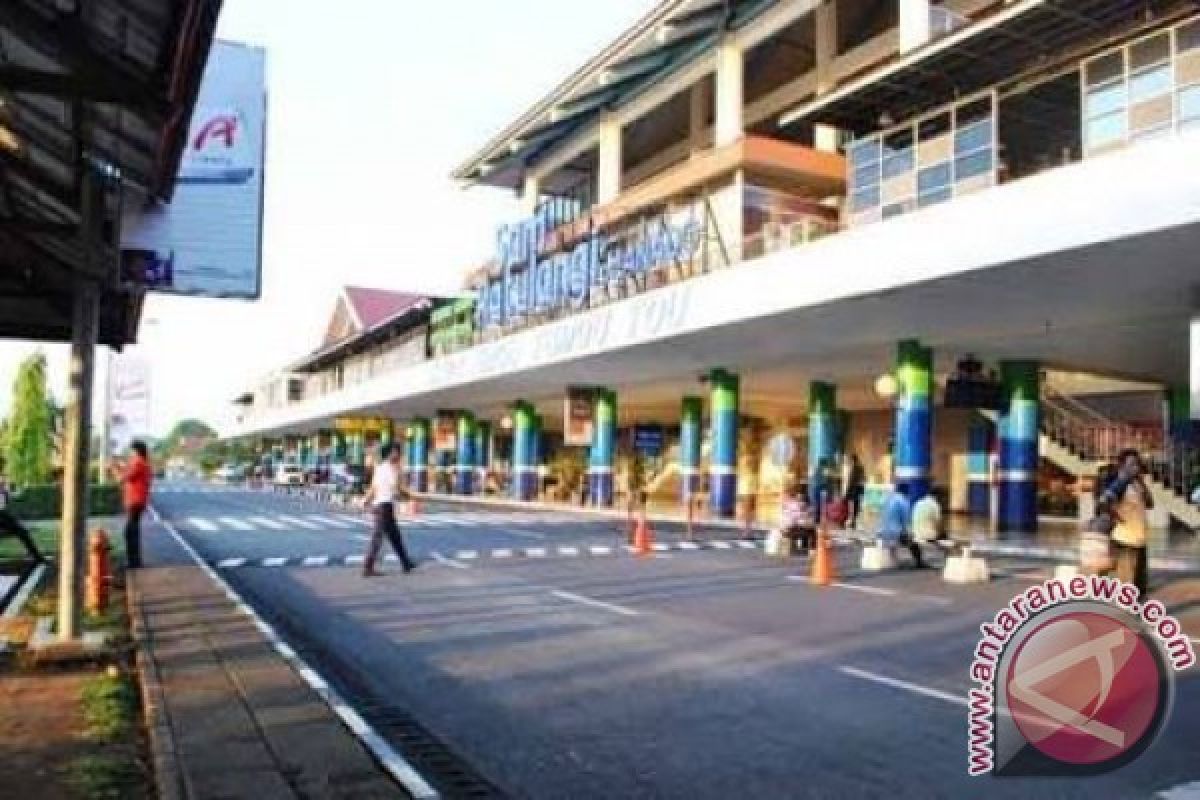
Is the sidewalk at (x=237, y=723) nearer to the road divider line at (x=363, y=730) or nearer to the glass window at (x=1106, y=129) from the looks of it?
the road divider line at (x=363, y=730)

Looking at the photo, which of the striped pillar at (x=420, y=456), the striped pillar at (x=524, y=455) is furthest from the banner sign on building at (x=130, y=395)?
the striped pillar at (x=420, y=456)

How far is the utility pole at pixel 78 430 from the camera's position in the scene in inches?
366

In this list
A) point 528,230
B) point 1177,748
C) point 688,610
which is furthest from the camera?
point 528,230

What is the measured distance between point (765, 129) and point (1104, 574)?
28739 millimetres

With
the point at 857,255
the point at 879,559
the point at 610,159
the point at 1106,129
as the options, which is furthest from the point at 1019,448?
the point at 610,159

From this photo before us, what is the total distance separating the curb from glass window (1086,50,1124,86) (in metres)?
17.3

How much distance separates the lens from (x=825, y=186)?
34906 mm

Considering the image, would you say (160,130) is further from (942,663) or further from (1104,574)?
(1104,574)

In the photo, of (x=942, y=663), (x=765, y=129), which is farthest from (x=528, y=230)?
(x=942, y=663)

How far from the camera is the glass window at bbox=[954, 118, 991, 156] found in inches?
892

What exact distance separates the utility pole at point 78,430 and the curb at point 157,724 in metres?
0.64

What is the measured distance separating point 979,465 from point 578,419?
41.6ft

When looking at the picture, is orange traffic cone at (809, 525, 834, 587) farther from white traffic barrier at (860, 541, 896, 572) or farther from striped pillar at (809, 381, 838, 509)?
striped pillar at (809, 381, 838, 509)

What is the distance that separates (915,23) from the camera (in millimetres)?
27016
